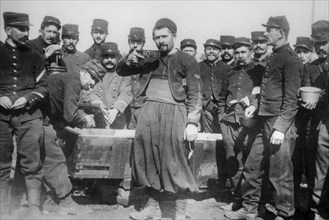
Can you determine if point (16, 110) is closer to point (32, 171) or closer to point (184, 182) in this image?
point (32, 171)

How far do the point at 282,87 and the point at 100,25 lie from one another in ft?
12.9

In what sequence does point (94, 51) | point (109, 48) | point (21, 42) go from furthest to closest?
point (94, 51) → point (109, 48) → point (21, 42)

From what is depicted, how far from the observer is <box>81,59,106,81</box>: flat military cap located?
5.60 m

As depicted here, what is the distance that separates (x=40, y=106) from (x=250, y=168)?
281 cm

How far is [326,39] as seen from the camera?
5.23 meters

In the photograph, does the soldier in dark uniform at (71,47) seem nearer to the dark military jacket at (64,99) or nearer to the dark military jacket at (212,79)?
the dark military jacket at (64,99)

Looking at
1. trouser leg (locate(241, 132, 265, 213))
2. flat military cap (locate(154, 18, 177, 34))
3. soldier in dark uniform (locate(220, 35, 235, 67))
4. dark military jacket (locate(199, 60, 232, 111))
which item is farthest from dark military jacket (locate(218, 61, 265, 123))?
soldier in dark uniform (locate(220, 35, 235, 67))

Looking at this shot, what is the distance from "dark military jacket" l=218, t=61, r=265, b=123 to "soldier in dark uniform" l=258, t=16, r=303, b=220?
65 centimetres

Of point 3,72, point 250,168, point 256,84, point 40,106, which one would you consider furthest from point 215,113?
point 3,72

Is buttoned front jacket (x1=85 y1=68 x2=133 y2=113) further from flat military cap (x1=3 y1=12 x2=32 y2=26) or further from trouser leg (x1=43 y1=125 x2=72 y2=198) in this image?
flat military cap (x1=3 y1=12 x2=32 y2=26)

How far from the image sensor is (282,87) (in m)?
4.45

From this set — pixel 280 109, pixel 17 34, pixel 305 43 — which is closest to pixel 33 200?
pixel 17 34

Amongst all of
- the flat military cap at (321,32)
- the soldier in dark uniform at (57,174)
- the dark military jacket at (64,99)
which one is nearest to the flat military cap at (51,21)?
the dark military jacket at (64,99)

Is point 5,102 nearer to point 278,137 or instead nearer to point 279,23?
point 278,137
